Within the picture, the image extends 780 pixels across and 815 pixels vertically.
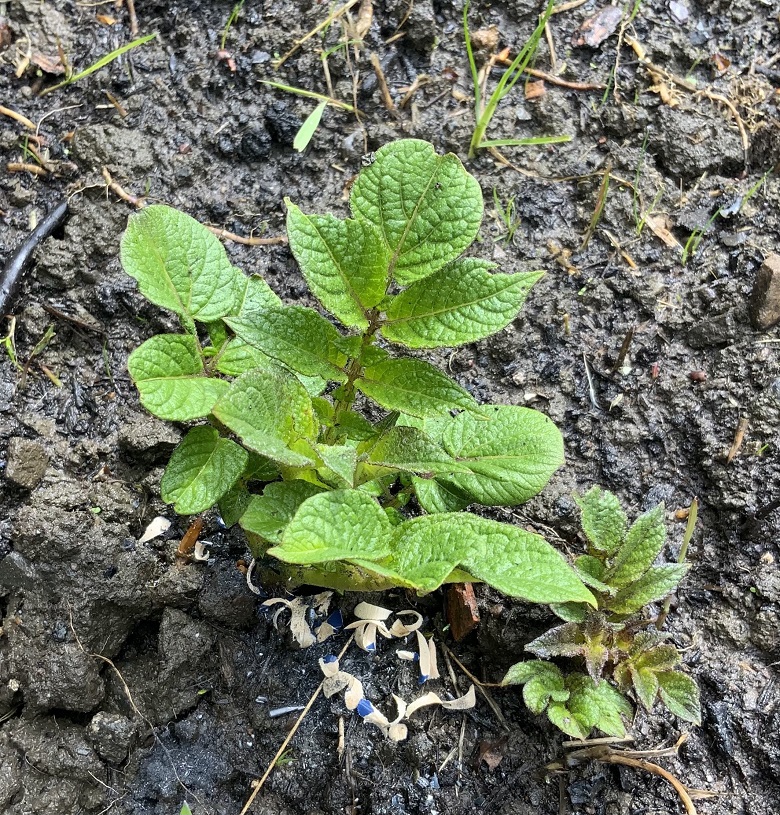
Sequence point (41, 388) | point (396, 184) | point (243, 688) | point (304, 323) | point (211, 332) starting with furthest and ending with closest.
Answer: point (41, 388) < point (243, 688) < point (211, 332) < point (304, 323) < point (396, 184)

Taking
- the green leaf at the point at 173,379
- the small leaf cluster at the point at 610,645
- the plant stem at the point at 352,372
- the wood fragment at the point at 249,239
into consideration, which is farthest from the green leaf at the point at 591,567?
the wood fragment at the point at 249,239

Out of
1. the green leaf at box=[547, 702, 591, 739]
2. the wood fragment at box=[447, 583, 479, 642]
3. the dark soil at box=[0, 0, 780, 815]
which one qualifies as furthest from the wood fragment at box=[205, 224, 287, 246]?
the green leaf at box=[547, 702, 591, 739]

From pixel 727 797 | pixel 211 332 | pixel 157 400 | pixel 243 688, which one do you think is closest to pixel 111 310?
pixel 211 332

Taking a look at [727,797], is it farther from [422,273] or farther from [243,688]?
[422,273]

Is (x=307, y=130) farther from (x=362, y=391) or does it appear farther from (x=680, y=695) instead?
(x=680, y=695)

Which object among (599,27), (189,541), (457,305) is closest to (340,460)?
(457,305)

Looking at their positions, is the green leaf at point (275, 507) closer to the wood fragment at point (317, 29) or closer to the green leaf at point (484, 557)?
the green leaf at point (484, 557)

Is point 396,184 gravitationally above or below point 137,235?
above
